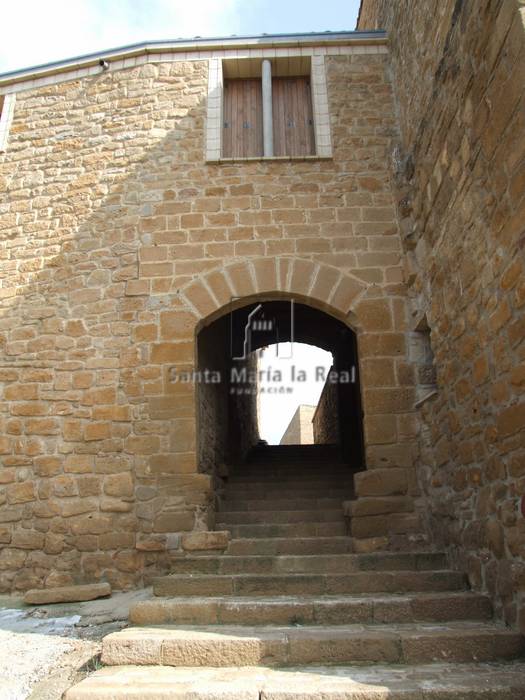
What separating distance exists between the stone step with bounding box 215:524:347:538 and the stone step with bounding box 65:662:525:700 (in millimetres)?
2033

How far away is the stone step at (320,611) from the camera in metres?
3.50

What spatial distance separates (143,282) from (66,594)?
9.43ft

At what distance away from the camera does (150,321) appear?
17.9ft

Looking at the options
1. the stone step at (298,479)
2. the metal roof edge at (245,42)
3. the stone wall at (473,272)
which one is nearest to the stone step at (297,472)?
the stone step at (298,479)

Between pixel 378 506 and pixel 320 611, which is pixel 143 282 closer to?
pixel 378 506

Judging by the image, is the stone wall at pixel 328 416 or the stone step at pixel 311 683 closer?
the stone step at pixel 311 683

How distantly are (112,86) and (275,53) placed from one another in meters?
1.91

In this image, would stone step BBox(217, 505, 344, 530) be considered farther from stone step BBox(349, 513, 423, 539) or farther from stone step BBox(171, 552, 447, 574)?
stone step BBox(171, 552, 447, 574)

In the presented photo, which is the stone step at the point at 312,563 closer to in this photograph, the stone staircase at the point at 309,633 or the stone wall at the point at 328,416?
the stone staircase at the point at 309,633

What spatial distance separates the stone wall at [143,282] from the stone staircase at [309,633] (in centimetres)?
90

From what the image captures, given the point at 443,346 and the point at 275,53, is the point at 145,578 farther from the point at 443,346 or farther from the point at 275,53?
the point at 275,53

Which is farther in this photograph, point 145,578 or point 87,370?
point 87,370

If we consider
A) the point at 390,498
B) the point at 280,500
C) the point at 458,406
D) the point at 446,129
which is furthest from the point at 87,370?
the point at 446,129

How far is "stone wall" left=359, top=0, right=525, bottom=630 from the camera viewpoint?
10.5 feet
